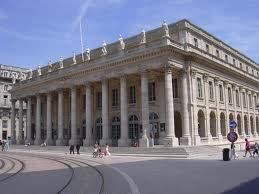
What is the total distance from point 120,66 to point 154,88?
5.09m

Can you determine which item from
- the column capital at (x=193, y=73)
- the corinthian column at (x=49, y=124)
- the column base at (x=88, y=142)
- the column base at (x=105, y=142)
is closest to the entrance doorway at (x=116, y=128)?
the column base at (x=105, y=142)

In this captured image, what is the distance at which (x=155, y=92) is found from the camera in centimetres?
4250

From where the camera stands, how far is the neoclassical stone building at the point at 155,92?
38.6 m

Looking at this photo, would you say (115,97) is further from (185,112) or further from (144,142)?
(185,112)

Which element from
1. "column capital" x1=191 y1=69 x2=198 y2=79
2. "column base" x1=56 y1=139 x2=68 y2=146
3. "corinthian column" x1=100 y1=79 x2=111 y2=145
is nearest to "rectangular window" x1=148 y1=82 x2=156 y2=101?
"column capital" x1=191 y1=69 x2=198 y2=79

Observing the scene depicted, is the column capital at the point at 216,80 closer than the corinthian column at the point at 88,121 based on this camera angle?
Yes

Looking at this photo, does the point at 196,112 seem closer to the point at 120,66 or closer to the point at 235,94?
the point at 120,66

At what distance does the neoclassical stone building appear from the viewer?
38.6 m

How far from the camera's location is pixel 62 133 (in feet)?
168

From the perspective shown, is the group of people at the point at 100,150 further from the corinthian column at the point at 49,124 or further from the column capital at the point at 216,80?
the corinthian column at the point at 49,124

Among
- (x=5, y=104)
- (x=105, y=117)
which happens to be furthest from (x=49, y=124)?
(x=5, y=104)

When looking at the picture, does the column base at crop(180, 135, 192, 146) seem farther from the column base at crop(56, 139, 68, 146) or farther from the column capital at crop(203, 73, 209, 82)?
the column base at crop(56, 139, 68, 146)

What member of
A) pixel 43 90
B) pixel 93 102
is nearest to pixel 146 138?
pixel 93 102

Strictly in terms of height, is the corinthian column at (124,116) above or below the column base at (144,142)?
above
